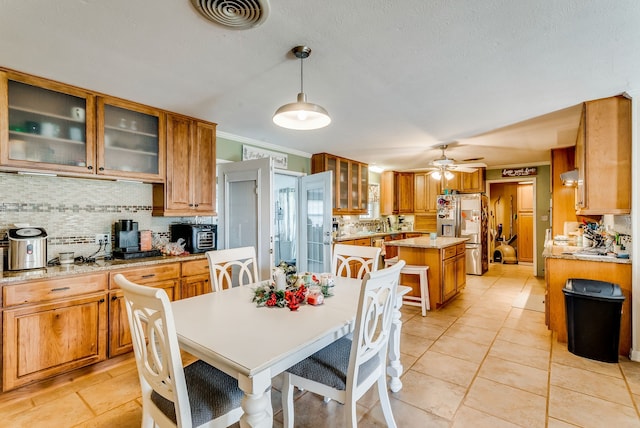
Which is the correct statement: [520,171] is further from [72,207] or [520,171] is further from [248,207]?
[72,207]

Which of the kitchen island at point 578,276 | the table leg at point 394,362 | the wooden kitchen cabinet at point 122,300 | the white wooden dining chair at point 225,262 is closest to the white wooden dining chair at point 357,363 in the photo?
the table leg at point 394,362

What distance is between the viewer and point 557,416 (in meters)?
1.93

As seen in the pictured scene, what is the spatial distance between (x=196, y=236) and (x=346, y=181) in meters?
3.07

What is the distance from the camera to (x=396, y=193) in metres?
7.18

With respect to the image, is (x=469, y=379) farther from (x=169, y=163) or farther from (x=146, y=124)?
(x=146, y=124)

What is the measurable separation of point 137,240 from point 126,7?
6.94 feet

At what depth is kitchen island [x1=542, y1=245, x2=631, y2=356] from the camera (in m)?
2.68

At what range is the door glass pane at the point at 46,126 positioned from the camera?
229 centimetres

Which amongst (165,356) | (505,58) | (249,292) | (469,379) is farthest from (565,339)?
(165,356)

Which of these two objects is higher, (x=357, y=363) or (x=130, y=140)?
(x=130, y=140)

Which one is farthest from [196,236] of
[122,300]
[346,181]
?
[346,181]

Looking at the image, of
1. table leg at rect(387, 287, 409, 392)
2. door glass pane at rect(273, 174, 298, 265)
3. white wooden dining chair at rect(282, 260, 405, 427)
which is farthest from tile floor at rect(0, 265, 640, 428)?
door glass pane at rect(273, 174, 298, 265)

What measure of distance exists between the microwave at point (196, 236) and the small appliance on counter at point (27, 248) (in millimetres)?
1113

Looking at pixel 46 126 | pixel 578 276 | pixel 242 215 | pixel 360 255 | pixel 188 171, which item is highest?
pixel 46 126
